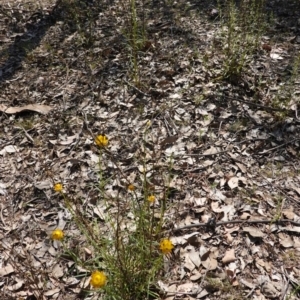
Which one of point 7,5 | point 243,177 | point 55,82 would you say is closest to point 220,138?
point 243,177

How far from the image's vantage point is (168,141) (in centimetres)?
320

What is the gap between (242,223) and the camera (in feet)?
8.33

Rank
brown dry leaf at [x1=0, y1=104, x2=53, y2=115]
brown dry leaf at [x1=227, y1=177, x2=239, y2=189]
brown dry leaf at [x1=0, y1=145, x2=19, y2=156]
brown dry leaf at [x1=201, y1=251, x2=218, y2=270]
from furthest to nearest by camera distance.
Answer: brown dry leaf at [x1=0, y1=104, x2=53, y2=115] → brown dry leaf at [x1=0, y1=145, x2=19, y2=156] → brown dry leaf at [x1=227, y1=177, x2=239, y2=189] → brown dry leaf at [x1=201, y1=251, x2=218, y2=270]

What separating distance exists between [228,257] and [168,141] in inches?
48.7

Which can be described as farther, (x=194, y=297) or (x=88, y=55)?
(x=88, y=55)

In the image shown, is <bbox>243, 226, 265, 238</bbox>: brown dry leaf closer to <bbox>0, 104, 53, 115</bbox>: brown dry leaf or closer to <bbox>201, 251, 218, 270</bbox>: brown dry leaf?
<bbox>201, 251, 218, 270</bbox>: brown dry leaf

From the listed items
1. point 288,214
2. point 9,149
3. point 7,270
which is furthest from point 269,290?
point 9,149

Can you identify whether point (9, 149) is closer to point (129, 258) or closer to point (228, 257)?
point (129, 258)

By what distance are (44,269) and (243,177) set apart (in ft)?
5.66

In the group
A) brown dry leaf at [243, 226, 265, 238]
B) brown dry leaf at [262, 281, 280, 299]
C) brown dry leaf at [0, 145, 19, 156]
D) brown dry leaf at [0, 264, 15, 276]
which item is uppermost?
brown dry leaf at [0, 145, 19, 156]

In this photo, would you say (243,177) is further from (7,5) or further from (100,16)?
(7,5)

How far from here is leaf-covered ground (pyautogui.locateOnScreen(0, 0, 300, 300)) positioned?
7.77 ft

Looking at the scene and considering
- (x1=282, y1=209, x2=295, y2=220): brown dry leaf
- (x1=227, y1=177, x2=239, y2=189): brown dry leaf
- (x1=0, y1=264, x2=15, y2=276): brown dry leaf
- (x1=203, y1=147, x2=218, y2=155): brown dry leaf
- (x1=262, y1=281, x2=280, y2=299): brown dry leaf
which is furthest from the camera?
(x1=203, y1=147, x2=218, y2=155): brown dry leaf

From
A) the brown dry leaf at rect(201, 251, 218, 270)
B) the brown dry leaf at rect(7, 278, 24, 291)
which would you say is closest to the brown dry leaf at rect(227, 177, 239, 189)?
the brown dry leaf at rect(201, 251, 218, 270)
